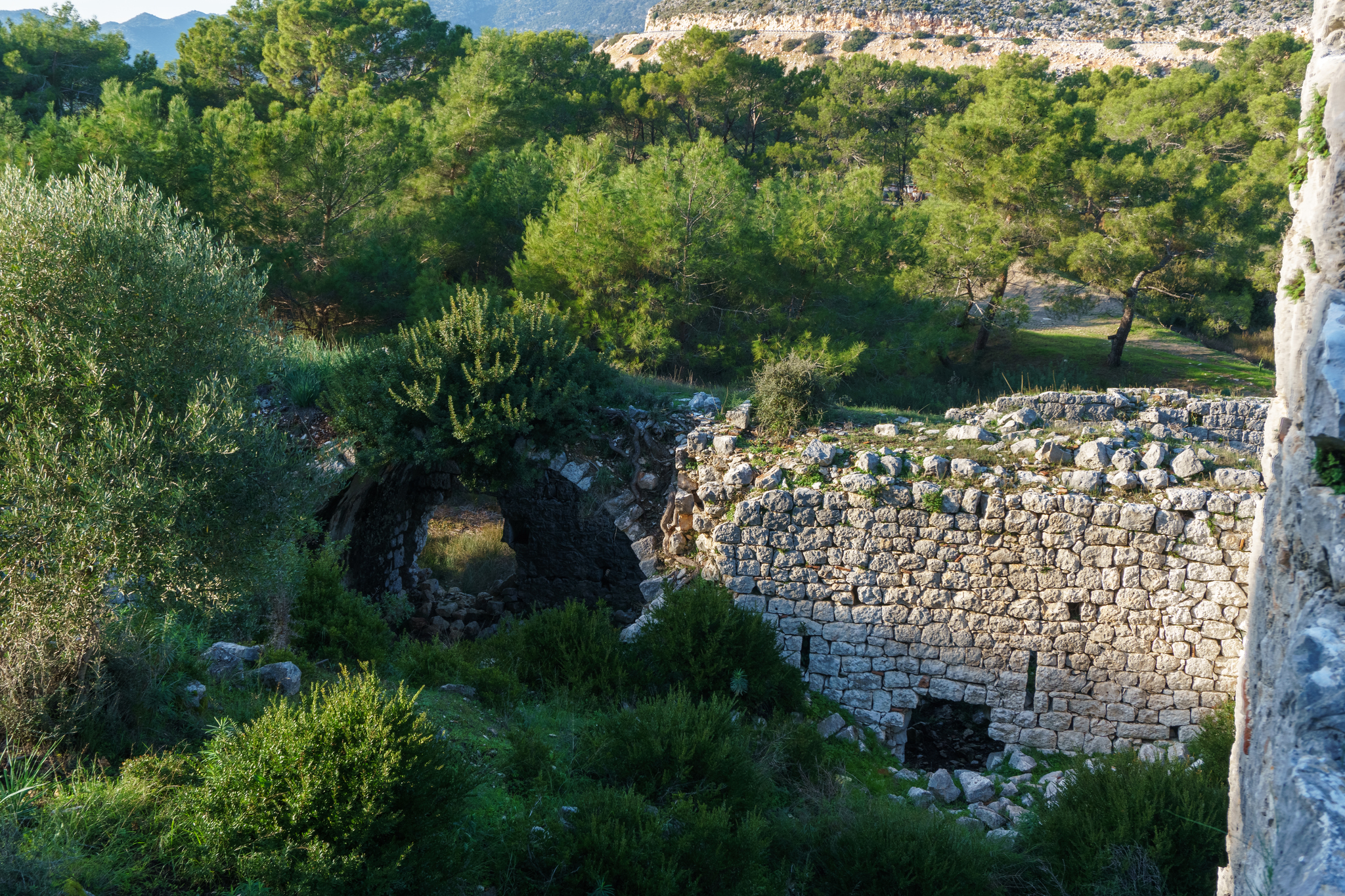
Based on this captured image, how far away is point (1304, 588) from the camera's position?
8.66 ft

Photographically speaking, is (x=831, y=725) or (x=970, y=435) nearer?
(x=831, y=725)

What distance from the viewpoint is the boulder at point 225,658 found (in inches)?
226

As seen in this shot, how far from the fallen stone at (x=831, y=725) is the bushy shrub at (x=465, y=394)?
13.3 feet

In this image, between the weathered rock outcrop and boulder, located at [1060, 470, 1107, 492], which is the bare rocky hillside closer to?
boulder, located at [1060, 470, 1107, 492]

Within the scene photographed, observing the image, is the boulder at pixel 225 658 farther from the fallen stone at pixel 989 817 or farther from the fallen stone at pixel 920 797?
the fallen stone at pixel 989 817

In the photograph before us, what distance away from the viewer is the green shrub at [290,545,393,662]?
7.32 meters

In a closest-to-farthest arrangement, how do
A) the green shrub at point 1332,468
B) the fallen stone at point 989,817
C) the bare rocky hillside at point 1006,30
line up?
the green shrub at point 1332,468, the fallen stone at point 989,817, the bare rocky hillside at point 1006,30

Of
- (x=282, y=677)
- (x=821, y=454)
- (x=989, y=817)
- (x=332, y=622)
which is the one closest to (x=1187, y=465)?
(x=821, y=454)

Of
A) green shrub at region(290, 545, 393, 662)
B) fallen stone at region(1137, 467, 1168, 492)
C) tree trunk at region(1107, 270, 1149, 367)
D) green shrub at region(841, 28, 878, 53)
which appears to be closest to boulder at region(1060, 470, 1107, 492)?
fallen stone at region(1137, 467, 1168, 492)

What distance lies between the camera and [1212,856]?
538cm

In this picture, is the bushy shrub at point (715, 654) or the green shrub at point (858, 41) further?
the green shrub at point (858, 41)

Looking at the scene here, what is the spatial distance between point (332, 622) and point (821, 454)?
4883 millimetres

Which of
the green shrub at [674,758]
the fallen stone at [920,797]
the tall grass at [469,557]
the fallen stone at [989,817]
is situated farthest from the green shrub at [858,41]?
the green shrub at [674,758]

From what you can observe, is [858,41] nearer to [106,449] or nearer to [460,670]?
[460,670]
